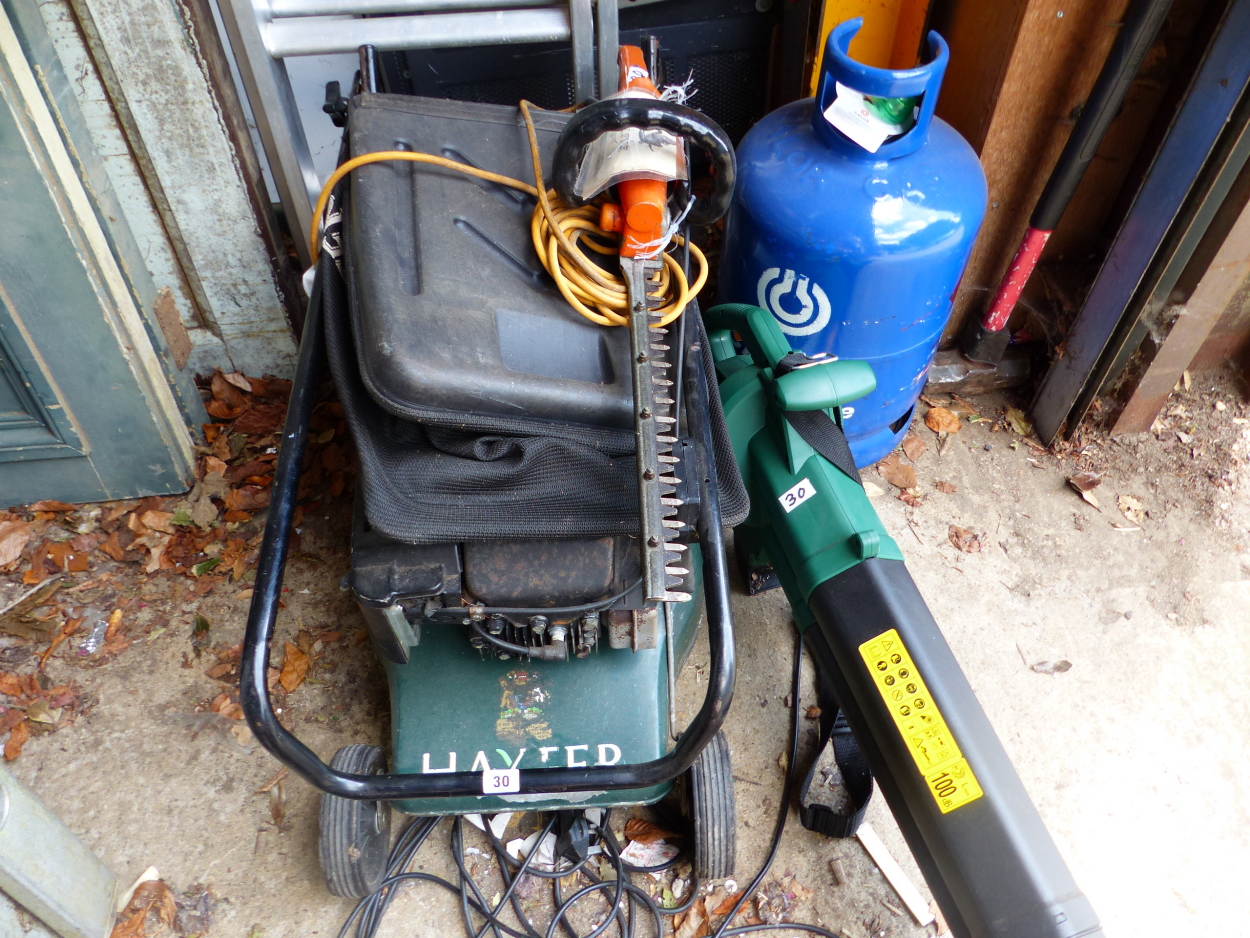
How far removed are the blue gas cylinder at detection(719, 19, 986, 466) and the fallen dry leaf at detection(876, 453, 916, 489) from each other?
0.45 meters

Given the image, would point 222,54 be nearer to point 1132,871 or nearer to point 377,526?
point 377,526

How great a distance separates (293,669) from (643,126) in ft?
4.96

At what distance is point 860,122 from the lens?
190cm

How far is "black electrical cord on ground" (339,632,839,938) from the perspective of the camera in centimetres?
167

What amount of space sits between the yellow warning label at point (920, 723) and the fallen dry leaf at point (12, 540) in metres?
2.16

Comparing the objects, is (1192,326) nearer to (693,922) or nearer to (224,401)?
(693,922)

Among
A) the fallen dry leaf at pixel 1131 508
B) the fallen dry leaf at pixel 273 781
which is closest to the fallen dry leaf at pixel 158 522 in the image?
the fallen dry leaf at pixel 273 781

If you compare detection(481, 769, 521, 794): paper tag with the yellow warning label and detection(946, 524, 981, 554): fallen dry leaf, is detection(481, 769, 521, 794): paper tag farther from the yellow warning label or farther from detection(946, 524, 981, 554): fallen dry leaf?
detection(946, 524, 981, 554): fallen dry leaf

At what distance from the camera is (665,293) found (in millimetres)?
1519

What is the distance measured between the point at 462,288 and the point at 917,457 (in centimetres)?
171

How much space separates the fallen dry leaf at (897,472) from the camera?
8.23ft

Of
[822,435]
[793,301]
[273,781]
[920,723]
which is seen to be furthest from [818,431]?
[273,781]

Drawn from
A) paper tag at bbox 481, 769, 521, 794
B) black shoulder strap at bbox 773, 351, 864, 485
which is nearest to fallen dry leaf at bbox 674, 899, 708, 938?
paper tag at bbox 481, 769, 521, 794

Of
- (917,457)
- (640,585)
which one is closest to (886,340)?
(917,457)
